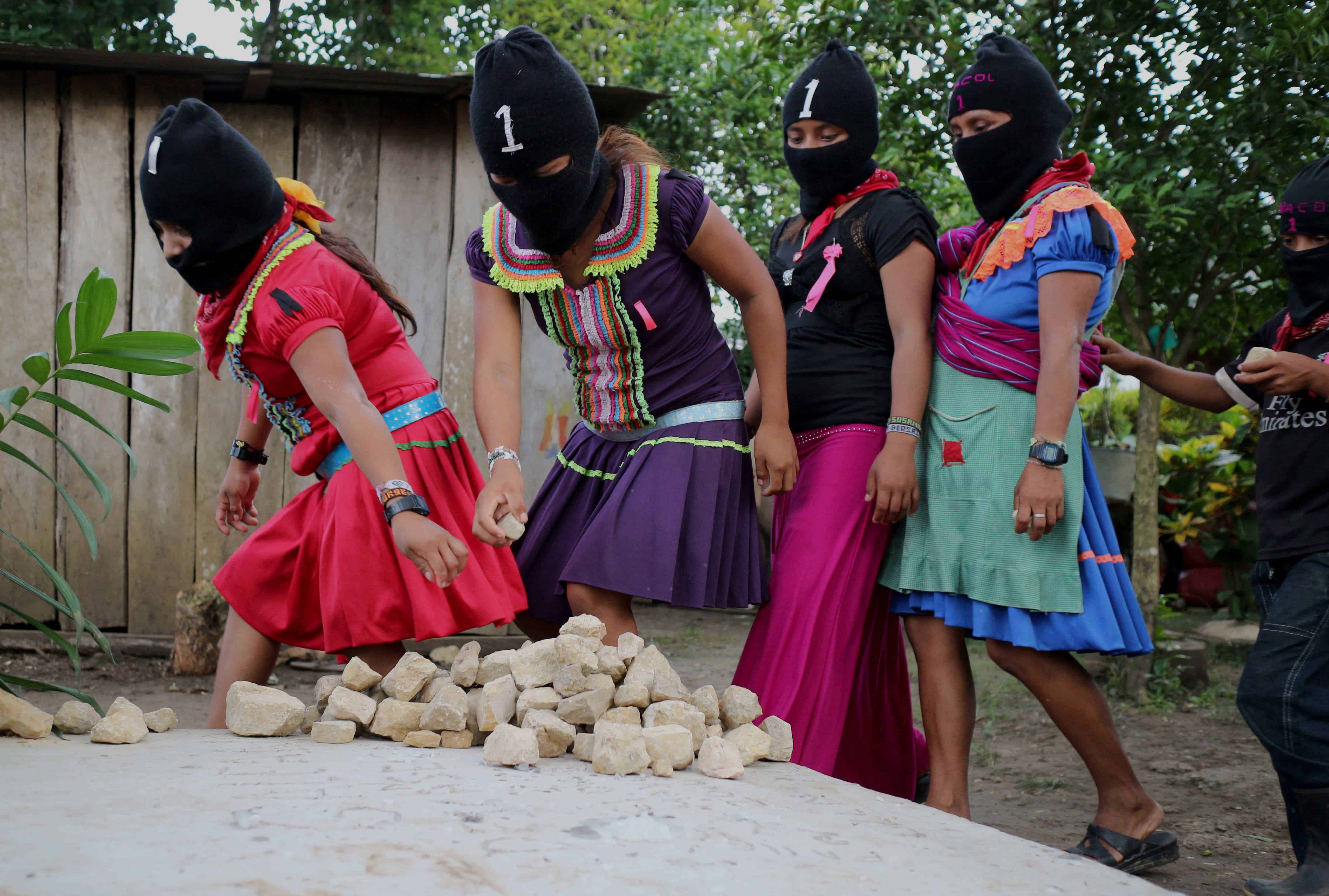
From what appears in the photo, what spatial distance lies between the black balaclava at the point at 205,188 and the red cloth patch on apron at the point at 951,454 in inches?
65.8

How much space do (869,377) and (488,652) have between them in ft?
10.0

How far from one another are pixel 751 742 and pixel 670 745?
9.9 inches

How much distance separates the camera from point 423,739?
2193 millimetres

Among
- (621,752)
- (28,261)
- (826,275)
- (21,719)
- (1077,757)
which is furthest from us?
(28,261)

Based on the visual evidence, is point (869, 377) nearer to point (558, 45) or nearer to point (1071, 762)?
point (1071, 762)

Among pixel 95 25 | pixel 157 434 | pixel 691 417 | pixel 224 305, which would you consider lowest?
pixel 157 434

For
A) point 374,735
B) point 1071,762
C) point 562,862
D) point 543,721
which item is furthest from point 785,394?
point 1071,762

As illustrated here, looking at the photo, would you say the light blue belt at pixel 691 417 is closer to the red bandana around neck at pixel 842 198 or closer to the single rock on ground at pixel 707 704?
the red bandana around neck at pixel 842 198

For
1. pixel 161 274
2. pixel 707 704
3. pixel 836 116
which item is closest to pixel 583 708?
pixel 707 704

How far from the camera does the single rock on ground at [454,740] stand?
2.21 m

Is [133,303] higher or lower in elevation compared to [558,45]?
lower

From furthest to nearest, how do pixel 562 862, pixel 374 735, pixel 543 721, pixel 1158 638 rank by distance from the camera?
pixel 1158 638 < pixel 374 735 < pixel 543 721 < pixel 562 862

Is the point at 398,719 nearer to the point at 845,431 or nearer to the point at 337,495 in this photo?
the point at 337,495

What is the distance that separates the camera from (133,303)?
5.08 meters
